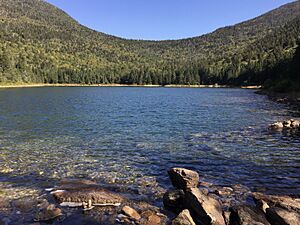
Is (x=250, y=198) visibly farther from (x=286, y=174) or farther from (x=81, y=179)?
(x=81, y=179)

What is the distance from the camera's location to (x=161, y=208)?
45.1 feet

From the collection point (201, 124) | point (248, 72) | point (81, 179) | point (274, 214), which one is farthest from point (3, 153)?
point (248, 72)

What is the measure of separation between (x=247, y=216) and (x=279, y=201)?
8.61 ft

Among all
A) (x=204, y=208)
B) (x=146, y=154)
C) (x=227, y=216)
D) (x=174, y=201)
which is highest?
(x=204, y=208)

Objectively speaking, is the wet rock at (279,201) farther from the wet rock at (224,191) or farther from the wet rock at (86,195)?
the wet rock at (86,195)

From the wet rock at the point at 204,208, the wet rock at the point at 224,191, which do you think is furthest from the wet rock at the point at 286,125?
the wet rock at the point at 204,208


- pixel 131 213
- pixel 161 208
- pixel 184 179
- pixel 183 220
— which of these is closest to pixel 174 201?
pixel 161 208

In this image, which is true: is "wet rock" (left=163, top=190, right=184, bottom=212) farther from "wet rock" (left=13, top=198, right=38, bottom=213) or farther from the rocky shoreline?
"wet rock" (left=13, top=198, right=38, bottom=213)

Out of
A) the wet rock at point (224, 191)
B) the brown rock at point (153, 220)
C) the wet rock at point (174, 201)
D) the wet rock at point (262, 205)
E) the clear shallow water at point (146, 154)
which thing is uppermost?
the wet rock at point (262, 205)

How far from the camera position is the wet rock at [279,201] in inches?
484

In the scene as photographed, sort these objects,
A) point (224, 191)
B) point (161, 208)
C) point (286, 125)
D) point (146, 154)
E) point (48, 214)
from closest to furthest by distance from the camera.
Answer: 1. point (48, 214)
2. point (161, 208)
3. point (224, 191)
4. point (146, 154)
5. point (286, 125)

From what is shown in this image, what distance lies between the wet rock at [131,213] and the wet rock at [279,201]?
A: 587cm

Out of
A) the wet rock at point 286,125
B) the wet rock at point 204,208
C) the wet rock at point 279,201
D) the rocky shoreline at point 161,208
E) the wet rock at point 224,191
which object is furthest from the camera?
the wet rock at point 286,125

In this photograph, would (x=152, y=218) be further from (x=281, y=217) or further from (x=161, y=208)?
(x=281, y=217)
